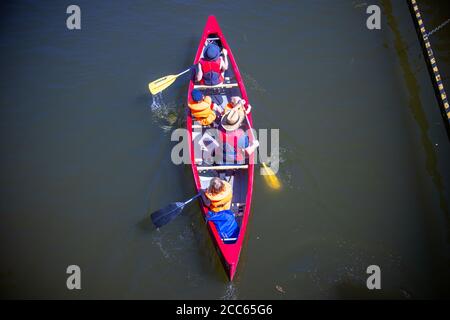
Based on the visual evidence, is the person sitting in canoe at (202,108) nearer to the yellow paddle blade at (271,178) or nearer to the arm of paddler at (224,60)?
the arm of paddler at (224,60)

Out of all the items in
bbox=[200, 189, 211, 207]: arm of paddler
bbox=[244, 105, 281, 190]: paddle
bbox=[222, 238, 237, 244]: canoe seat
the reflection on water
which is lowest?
bbox=[222, 238, 237, 244]: canoe seat

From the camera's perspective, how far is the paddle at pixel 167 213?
6.57 metres

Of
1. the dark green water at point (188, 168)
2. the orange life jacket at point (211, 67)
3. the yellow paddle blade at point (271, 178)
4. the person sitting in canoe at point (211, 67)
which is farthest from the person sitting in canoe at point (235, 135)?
the orange life jacket at point (211, 67)

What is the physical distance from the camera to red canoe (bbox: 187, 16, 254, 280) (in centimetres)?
592

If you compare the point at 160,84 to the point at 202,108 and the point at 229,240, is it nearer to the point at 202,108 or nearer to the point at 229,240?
the point at 202,108

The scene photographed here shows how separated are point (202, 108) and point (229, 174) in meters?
1.42

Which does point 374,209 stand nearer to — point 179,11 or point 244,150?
point 244,150

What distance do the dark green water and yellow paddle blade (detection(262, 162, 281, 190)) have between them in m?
0.14

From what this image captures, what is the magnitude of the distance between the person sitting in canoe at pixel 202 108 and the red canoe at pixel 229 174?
1.22 feet

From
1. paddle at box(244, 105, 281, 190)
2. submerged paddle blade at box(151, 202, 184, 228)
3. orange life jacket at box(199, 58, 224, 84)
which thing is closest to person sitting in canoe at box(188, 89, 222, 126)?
paddle at box(244, 105, 281, 190)

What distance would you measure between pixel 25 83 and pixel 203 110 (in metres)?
5.45

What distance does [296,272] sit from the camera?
6.25 m

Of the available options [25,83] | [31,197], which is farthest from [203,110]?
[25,83]

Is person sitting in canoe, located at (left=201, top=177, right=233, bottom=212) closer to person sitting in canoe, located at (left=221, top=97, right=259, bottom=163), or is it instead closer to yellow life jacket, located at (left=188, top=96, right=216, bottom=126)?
person sitting in canoe, located at (left=221, top=97, right=259, bottom=163)
